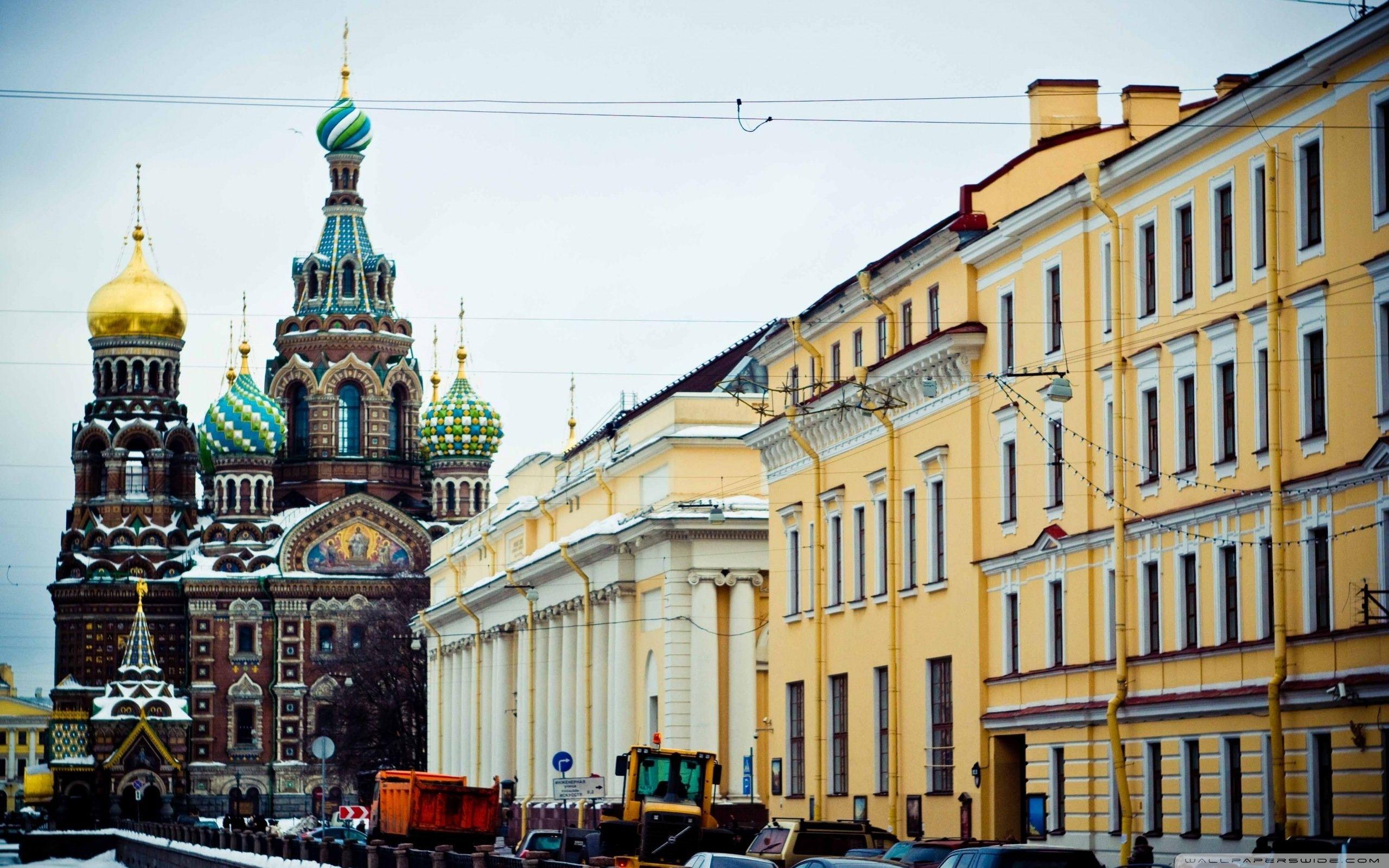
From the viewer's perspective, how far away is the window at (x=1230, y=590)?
32.2 m

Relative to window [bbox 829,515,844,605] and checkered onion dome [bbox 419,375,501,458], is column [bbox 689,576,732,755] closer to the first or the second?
window [bbox 829,515,844,605]

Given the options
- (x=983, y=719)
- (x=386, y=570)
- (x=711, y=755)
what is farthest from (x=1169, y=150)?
(x=386, y=570)

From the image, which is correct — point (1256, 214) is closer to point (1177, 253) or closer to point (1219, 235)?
point (1219, 235)

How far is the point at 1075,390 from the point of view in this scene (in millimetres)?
36750

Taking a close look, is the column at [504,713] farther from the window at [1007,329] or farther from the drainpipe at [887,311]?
the window at [1007,329]

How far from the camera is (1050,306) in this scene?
37.9m

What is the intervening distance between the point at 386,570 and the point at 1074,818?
330 feet

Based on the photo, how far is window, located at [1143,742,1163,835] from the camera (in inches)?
1326

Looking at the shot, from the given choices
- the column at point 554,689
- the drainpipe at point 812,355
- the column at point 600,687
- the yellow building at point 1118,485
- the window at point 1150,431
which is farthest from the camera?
the column at point 554,689

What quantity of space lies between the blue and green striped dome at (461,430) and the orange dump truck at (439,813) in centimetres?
8719

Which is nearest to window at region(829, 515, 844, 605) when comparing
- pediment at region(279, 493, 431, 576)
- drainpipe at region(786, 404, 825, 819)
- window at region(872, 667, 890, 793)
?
drainpipe at region(786, 404, 825, 819)

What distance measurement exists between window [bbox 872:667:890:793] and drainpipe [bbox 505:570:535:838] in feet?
98.8

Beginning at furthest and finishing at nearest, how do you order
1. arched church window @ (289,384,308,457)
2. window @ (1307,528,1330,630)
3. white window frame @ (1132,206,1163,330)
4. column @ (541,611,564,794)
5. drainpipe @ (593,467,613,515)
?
1. arched church window @ (289,384,308,457)
2. column @ (541,611,564,794)
3. drainpipe @ (593,467,613,515)
4. white window frame @ (1132,206,1163,330)
5. window @ (1307,528,1330,630)

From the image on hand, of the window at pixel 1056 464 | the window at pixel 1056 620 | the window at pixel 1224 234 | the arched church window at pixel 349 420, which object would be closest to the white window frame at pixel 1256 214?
the window at pixel 1224 234
